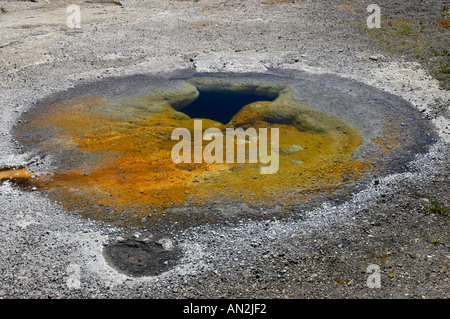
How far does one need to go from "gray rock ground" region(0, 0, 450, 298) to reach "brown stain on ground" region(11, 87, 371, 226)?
61 cm

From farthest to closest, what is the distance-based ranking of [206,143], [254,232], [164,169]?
1. [206,143]
2. [164,169]
3. [254,232]

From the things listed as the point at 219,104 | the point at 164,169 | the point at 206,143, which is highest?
the point at 219,104

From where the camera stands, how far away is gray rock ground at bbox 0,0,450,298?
5.69m

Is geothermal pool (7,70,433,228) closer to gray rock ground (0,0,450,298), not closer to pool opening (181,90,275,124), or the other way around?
pool opening (181,90,275,124)

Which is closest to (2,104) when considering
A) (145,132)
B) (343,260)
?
(145,132)

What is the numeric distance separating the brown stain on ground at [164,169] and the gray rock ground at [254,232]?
23.8 inches

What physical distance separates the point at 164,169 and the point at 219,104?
3.50m

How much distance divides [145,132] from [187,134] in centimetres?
99

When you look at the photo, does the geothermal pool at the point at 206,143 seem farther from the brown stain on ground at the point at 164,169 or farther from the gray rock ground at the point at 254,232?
the gray rock ground at the point at 254,232

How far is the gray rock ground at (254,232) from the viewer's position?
18.7ft

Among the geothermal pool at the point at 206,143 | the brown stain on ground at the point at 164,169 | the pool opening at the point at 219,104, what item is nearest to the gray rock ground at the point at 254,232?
the geothermal pool at the point at 206,143

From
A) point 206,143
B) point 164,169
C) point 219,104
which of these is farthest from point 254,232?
point 219,104

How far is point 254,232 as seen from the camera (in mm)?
6719

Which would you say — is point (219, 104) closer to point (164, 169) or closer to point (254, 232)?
point (164, 169)
